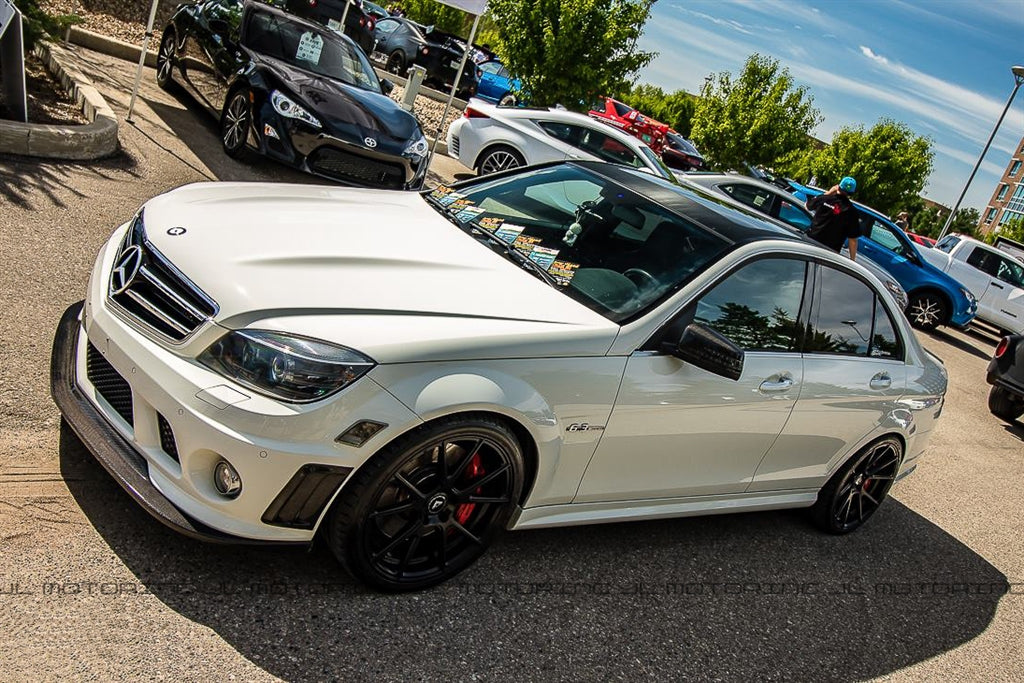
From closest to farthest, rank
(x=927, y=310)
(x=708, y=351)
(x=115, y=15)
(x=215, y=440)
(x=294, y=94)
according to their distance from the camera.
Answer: (x=215, y=440) → (x=708, y=351) → (x=294, y=94) → (x=115, y=15) → (x=927, y=310)

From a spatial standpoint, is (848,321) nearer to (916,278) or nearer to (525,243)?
(525,243)

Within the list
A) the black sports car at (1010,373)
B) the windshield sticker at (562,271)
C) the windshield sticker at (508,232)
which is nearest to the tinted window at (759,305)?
the windshield sticker at (562,271)

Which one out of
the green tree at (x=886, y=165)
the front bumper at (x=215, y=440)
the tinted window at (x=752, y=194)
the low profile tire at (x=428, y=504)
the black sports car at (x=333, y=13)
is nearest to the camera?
the front bumper at (x=215, y=440)

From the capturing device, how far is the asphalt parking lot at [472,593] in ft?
10.1

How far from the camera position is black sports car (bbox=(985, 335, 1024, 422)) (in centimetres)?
970

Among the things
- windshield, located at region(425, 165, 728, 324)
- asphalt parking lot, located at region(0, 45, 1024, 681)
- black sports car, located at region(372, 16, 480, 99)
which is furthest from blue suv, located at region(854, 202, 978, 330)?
windshield, located at region(425, 165, 728, 324)

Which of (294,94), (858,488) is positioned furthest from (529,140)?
(858,488)

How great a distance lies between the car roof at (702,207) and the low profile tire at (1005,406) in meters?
6.78

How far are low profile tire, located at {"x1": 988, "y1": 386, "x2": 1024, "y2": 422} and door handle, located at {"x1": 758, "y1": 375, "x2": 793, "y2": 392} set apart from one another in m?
7.14

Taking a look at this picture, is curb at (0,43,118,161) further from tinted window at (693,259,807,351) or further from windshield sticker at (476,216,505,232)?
tinted window at (693,259,807,351)

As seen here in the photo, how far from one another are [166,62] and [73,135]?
3.81m

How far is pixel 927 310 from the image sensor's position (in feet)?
54.2

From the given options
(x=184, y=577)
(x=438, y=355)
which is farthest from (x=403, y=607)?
(x=438, y=355)

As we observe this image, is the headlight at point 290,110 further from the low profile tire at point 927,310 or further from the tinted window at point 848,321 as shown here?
the low profile tire at point 927,310
